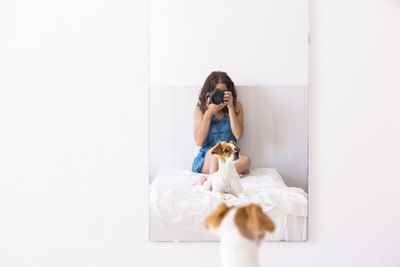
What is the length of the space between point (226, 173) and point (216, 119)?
24 cm

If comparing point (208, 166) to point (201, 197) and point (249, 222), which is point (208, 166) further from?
point (249, 222)

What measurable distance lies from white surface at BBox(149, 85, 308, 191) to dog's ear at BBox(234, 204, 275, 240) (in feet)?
2.38

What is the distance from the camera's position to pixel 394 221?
1.62m

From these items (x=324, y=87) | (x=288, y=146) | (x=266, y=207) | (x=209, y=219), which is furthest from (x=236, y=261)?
(x=324, y=87)

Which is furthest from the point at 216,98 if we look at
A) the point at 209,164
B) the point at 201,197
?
the point at 201,197

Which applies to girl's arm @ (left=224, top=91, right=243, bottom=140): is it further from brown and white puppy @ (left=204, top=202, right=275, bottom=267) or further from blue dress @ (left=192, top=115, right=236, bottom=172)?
brown and white puppy @ (left=204, top=202, right=275, bottom=267)

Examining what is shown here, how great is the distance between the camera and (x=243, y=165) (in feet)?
5.02

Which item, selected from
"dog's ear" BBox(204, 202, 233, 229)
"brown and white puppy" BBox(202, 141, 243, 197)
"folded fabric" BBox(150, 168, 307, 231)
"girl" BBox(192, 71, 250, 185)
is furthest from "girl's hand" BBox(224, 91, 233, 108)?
"dog's ear" BBox(204, 202, 233, 229)

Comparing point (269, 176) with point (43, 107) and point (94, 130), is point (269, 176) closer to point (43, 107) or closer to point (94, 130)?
point (94, 130)

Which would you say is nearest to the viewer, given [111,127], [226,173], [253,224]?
[253,224]

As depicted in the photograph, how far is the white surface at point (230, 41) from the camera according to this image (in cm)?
156

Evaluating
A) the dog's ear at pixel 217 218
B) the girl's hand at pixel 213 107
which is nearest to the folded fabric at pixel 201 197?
the girl's hand at pixel 213 107

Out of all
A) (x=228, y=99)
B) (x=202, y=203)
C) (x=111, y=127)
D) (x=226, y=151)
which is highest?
(x=228, y=99)

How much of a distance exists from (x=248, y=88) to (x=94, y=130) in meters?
0.72
